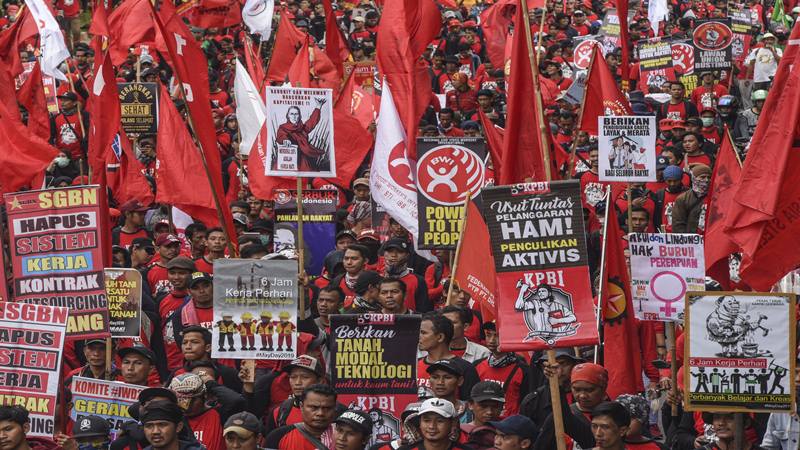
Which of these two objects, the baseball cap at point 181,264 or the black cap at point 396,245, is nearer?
the baseball cap at point 181,264

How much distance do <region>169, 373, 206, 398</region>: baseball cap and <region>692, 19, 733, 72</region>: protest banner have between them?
13828 millimetres

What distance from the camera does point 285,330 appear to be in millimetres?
11578

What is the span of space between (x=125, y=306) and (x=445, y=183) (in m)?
3.17

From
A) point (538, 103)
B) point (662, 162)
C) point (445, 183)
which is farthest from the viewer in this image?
point (662, 162)

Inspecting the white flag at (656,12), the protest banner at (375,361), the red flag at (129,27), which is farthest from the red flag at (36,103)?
the white flag at (656,12)

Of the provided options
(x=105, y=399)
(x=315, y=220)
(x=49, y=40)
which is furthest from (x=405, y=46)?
(x=105, y=399)

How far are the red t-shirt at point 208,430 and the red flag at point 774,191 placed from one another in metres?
3.60

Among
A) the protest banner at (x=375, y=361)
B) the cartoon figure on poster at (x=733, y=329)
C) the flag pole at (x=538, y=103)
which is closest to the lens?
the cartoon figure on poster at (x=733, y=329)

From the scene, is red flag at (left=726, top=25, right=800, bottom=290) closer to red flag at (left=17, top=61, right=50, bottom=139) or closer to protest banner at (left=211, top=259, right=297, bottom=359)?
protest banner at (left=211, top=259, right=297, bottom=359)

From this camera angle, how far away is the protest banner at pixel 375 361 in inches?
416

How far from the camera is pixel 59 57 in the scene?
1889 cm

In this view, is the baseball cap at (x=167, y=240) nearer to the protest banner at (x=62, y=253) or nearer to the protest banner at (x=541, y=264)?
the protest banner at (x=62, y=253)

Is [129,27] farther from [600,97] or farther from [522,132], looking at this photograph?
[522,132]

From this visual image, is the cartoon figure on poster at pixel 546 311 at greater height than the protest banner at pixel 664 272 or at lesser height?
lesser
